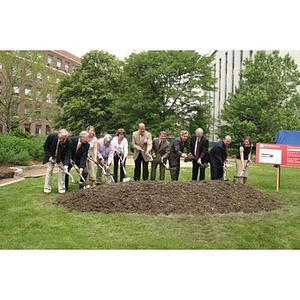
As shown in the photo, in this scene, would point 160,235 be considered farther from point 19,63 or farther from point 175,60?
point 175,60

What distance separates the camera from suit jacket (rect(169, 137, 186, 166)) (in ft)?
25.6

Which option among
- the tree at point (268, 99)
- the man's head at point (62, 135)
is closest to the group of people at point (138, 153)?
the man's head at point (62, 135)

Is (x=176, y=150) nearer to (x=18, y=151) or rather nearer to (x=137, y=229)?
(x=137, y=229)

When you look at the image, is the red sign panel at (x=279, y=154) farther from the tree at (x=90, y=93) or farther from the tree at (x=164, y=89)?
the tree at (x=90, y=93)

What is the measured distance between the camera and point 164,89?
985 inches

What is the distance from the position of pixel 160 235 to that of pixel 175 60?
2192 cm

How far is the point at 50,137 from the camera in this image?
6.64m

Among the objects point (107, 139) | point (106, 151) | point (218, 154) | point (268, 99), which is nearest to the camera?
point (107, 139)

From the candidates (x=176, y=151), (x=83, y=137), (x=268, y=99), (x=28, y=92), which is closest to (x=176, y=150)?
(x=176, y=151)

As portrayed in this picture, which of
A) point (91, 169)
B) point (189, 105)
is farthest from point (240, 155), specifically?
point (189, 105)

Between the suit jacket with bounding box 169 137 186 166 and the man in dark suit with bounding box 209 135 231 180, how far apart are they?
77 centimetres

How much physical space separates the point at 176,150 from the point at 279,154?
3196mm

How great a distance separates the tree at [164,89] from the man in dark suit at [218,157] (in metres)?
16.6

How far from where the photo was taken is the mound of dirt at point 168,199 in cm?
566
